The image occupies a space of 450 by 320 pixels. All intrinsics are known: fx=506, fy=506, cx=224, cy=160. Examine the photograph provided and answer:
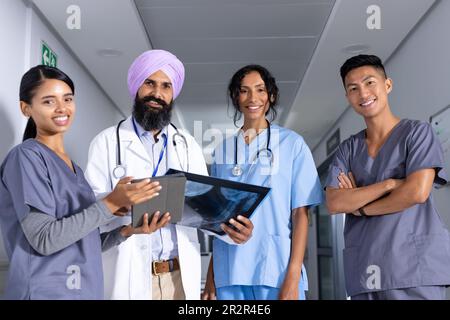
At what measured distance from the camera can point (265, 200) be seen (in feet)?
5.30

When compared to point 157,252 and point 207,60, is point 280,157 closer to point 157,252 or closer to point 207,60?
point 157,252

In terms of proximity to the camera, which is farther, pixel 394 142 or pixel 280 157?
pixel 280 157

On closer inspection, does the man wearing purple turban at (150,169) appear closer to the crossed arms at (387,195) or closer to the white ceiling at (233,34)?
the crossed arms at (387,195)

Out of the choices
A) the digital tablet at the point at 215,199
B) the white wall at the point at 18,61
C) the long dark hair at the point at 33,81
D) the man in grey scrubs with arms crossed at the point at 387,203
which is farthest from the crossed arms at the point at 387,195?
the white wall at the point at 18,61

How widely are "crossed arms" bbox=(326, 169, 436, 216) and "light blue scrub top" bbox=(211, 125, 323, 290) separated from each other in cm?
12

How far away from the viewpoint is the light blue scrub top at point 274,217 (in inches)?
61.9

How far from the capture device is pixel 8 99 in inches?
87.9

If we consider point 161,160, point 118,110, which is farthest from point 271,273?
point 118,110

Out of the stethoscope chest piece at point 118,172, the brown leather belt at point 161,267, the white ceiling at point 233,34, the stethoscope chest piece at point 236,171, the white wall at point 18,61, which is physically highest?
the white ceiling at point 233,34

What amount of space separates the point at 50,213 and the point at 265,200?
68cm

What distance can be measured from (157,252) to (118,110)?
126 inches

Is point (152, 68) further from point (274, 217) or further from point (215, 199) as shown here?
point (274, 217)

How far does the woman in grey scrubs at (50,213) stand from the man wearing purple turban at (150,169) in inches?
6.2

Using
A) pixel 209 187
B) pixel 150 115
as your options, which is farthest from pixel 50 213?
pixel 150 115
